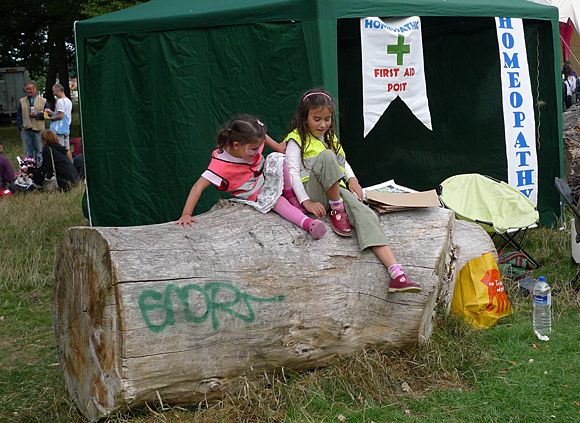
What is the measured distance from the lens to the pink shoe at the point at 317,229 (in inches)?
147

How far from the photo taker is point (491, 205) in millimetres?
5996

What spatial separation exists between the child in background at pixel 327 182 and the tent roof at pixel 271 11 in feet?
4.64

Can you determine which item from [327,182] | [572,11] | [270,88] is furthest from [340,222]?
[572,11]

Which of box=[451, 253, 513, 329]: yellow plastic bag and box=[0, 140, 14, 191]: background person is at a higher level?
box=[0, 140, 14, 191]: background person

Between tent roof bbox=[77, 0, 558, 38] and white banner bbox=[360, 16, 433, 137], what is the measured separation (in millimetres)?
114

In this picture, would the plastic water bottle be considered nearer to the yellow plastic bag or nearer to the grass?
the grass

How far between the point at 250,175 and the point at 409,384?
146 cm

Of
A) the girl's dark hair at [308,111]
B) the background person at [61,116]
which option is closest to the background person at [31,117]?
the background person at [61,116]

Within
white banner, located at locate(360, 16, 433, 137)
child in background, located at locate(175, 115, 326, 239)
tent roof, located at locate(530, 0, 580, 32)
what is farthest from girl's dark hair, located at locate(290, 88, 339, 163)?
tent roof, located at locate(530, 0, 580, 32)

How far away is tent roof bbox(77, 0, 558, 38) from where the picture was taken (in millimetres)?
5504

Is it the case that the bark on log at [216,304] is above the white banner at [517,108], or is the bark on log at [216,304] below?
below

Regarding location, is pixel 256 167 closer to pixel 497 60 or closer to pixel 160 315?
pixel 160 315

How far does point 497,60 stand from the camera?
7.43m

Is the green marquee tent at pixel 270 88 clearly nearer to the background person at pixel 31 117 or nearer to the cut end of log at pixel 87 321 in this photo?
the cut end of log at pixel 87 321
